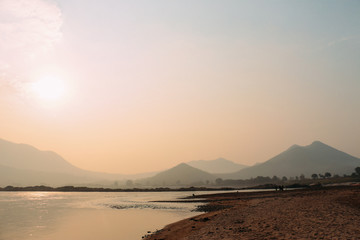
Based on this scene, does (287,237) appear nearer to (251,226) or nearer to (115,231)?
(251,226)

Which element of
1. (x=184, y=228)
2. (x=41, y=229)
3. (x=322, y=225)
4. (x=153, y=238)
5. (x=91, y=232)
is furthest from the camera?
(x=41, y=229)

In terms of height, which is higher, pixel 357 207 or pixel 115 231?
pixel 357 207

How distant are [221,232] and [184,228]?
737 centimetres

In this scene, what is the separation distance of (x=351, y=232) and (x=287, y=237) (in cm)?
465

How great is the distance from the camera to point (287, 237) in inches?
763

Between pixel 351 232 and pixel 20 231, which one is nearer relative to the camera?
pixel 351 232

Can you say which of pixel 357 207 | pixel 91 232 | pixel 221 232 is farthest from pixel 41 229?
pixel 357 207

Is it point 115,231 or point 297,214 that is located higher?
point 297,214

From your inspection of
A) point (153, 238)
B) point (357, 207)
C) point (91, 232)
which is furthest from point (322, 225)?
point (91, 232)

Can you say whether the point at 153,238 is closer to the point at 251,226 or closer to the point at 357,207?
the point at 251,226

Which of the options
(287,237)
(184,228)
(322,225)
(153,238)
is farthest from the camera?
(184,228)

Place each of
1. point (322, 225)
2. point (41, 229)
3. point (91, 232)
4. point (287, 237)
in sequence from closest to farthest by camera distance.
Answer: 1. point (287, 237)
2. point (322, 225)
3. point (91, 232)
4. point (41, 229)

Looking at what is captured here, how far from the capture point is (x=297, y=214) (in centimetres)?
2842

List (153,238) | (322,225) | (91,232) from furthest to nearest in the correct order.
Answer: (91,232) < (153,238) < (322,225)
